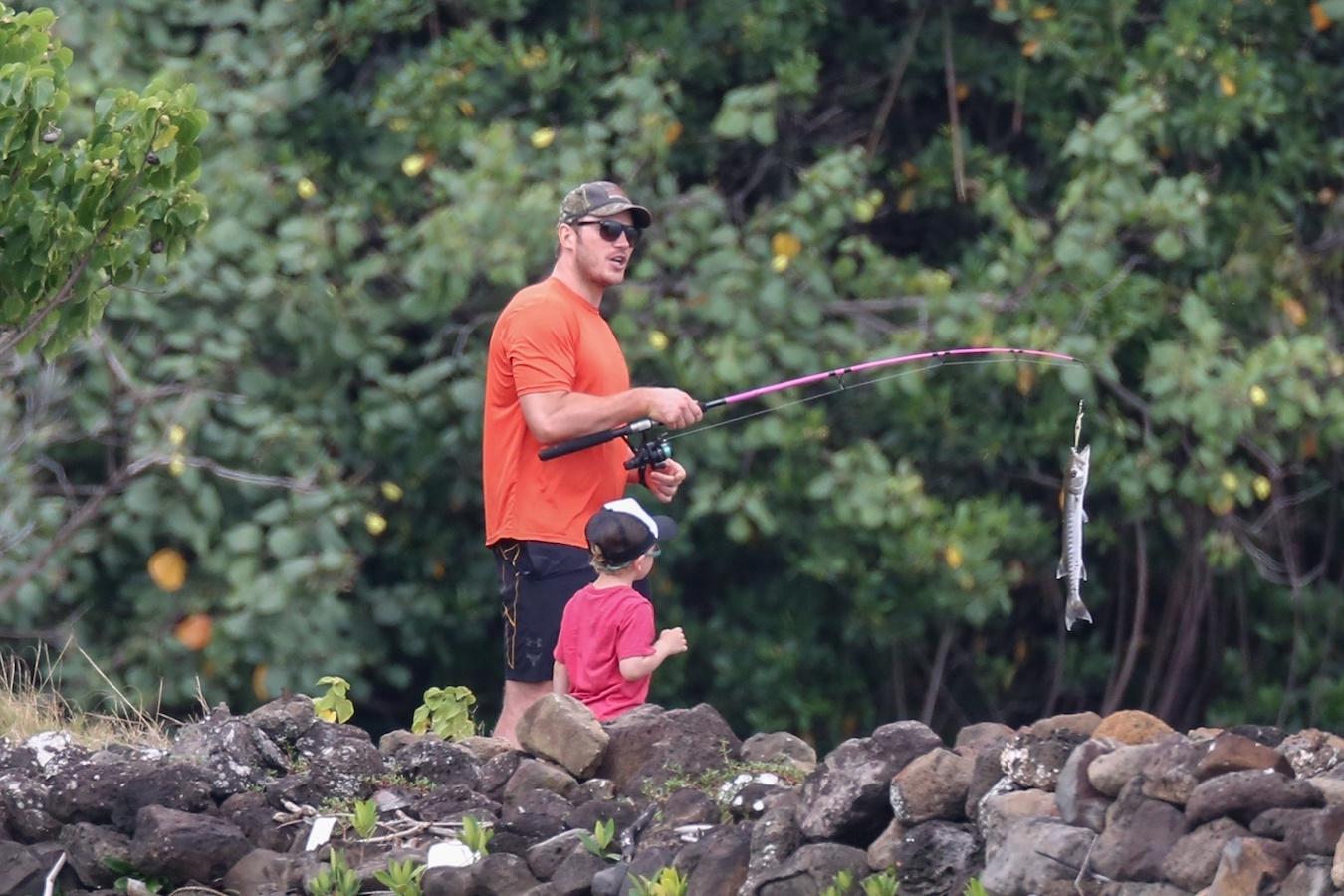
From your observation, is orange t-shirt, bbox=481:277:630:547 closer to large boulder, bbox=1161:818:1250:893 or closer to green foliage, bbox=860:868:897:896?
green foliage, bbox=860:868:897:896

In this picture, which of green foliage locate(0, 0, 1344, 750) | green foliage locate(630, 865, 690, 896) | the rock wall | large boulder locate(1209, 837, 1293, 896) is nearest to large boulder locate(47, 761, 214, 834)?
the rock wall

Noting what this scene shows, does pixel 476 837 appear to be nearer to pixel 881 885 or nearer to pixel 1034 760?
pixel 881 885

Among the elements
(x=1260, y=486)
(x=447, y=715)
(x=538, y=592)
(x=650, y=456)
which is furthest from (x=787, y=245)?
(x=447, y=715)

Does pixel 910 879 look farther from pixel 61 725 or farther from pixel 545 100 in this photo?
pixel 545 100

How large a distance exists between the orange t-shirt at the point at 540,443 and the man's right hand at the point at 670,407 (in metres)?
0.25

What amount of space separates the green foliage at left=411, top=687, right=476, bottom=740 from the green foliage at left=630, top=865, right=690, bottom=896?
1.35 metres

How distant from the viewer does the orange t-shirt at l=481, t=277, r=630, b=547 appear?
645 cm

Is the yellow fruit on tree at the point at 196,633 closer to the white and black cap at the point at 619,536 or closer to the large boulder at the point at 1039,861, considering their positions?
the white and black cap at the point at 619,536

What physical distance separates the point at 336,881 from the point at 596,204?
202 cm

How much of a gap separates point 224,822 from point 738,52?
594 cm

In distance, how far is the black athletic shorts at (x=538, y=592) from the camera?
649 cm

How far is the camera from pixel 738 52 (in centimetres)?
1087

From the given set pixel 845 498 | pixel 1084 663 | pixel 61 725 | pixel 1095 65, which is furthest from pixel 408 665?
pixel 61 725

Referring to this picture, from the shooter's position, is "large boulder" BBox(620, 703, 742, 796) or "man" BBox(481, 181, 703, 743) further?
"man" BBox(481, 181, 703, 743)
